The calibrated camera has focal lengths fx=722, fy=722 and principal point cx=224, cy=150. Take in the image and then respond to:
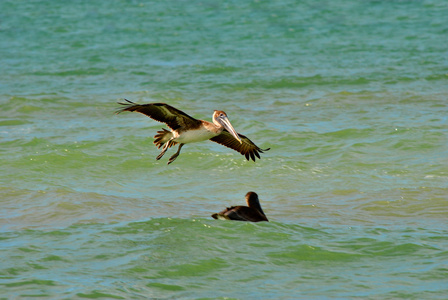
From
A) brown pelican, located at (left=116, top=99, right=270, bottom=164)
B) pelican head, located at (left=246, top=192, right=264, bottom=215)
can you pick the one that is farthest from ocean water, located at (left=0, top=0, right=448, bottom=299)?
brown pelican, located at (left=116, top=99, right=270, bottom=164)

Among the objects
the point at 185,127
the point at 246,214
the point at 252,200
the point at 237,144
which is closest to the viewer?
the point at 246,214

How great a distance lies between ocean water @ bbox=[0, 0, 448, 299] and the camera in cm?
591

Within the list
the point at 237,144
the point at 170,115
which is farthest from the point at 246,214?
the point at 237,144

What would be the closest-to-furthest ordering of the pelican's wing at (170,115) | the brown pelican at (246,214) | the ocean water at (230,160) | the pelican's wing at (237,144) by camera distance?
1. the ocean water at (230,160)
2. the pelican's wing at (170,115)
3. the brown pelican at (246,214)
4. the pelican's wing at (237,144)

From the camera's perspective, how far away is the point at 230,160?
33.7 ft

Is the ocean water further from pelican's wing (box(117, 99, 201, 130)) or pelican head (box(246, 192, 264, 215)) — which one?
pelican's wing (box(117, 99, 201, 130))

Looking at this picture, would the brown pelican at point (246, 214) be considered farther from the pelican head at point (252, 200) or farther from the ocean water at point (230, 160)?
the ocean water at point (230, 160)

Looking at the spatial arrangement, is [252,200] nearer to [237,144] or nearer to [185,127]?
[185,127]

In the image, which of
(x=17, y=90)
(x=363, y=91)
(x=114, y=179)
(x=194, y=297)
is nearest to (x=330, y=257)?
(x=194, y=297)

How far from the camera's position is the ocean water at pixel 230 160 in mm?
5914

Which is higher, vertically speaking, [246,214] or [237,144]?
[237,144]

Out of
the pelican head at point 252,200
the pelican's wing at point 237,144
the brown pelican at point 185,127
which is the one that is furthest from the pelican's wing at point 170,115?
the pelican head at point 252,200

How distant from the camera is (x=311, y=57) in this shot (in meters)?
16.8

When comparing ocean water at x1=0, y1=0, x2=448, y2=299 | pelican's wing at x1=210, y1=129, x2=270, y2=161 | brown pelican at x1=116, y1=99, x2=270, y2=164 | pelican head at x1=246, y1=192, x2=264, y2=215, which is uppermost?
A: brown pelican at x1=116, y1=99, x2=270, y2=164
